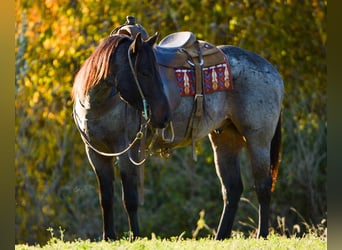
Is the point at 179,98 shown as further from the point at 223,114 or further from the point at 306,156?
the point at 306,156

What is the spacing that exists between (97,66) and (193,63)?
3.13 feet

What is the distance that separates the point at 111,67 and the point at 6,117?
3420mm

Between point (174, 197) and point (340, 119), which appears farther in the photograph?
point (174, 197)

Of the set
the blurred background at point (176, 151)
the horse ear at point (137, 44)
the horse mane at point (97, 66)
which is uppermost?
the horse ear at point (137, 44)

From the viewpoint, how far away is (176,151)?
13.3 m

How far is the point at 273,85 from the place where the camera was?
585 centimetres

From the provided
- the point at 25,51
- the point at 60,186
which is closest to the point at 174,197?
the point at 60,186

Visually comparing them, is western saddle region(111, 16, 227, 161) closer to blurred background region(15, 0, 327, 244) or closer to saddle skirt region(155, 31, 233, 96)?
saddle skirt region(155, 31, 233, 96)

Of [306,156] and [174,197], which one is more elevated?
[306,156]

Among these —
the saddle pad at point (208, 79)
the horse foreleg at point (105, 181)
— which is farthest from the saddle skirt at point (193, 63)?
the horse foreleg at point (105, 181)

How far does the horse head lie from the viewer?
14.9ft

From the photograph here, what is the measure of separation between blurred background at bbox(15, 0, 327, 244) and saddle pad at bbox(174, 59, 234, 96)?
438 cm

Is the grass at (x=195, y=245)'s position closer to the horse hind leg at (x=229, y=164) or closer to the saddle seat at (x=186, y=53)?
the horse hind leg at (x=229, y=164)

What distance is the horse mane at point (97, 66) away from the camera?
15.2 ft
